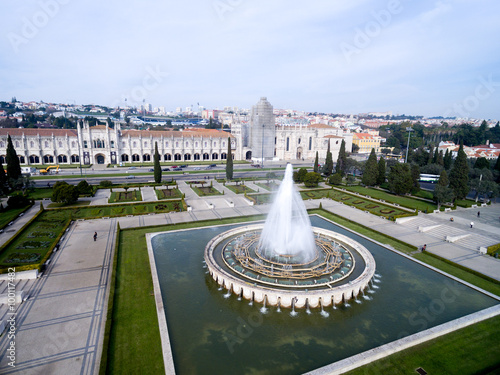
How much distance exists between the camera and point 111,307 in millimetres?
15172

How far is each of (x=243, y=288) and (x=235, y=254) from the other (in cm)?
458

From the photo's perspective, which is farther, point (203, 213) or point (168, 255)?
point (203, 213)

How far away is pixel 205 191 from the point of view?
42.1 meters

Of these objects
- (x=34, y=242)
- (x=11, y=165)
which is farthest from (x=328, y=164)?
(x=11, y=165)

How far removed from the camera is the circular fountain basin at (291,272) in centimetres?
1633

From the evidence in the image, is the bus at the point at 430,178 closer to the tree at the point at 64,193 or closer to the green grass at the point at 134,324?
the green grass at the point at 134,324

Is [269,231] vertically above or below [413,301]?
above

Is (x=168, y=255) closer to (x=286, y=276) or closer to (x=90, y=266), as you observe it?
(x=90, y=266)

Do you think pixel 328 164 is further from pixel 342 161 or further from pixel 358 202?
pixel 358 202

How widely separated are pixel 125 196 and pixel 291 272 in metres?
27.3

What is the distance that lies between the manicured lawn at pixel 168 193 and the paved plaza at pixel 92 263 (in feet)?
2.94

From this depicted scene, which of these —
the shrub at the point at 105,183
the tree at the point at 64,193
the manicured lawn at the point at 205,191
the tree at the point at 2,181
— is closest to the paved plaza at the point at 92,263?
the shrub at the point at 105,183

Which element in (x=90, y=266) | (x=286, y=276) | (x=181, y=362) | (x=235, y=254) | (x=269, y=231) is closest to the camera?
(x=181, y=362)

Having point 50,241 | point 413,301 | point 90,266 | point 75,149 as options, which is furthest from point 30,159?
point 413,301
